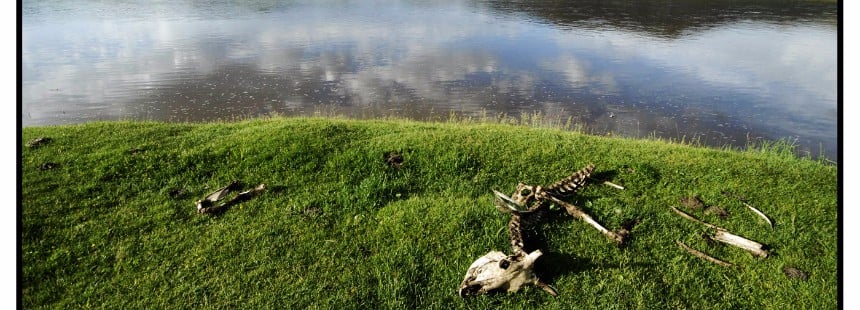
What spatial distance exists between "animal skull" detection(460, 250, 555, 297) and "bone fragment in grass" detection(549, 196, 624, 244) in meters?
1.81

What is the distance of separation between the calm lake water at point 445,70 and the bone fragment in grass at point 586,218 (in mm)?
10816

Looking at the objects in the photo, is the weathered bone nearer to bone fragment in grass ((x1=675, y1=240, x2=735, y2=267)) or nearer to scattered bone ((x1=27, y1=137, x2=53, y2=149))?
bone fragment in grass ((x1=675, y1=240, x2=735, y2=267))

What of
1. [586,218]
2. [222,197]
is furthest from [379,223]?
[586,218]

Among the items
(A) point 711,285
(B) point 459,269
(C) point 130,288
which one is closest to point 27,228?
(C) point 130,288

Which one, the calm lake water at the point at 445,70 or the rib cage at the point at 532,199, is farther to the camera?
the calm lake water at the point at 445,70

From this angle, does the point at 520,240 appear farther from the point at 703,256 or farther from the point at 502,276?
the point at 703,256

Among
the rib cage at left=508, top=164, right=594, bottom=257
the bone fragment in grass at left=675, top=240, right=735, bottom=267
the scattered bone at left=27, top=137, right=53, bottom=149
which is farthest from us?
the scattered bone at left=27, top=137, right=53, bottom=149

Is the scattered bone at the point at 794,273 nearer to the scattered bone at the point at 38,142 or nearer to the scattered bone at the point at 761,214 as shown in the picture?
the scattered bone at the point at 761,214

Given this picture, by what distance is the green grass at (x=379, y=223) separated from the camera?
7027 millimetres

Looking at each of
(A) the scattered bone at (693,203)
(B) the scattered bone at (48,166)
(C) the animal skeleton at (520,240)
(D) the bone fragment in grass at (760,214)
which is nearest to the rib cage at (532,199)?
(C) the animal skeleton at (520,240)

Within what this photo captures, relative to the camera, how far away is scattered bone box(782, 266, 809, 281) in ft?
24.3

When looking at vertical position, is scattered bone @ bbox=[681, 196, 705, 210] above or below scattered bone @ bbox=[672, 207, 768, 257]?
above

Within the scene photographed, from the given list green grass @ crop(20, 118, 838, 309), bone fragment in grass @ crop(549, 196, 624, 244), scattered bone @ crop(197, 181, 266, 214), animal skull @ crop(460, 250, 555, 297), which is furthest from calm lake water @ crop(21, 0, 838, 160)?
animal skull @ crop(460, 250, 555, 297)

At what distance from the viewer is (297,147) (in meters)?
11.6
